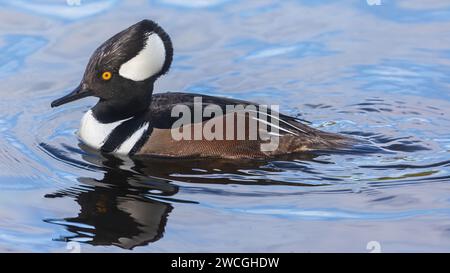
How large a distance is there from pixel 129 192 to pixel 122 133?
1.21 meters

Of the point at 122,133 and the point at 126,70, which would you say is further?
the point at 122,133

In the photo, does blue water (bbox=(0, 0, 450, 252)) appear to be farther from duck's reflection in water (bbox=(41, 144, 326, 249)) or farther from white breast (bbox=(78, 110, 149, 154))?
white breast (bbox=(78, 110, 149, 154))

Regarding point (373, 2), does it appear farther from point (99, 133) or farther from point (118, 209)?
point (118, 209)

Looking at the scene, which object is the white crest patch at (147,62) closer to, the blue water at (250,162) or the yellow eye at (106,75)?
the yellow eye at (106,75)

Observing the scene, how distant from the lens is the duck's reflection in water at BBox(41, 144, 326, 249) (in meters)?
7.79

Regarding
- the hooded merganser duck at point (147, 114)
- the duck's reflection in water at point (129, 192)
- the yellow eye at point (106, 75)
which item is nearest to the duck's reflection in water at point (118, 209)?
the duck's reflection in water at point (129, 192)

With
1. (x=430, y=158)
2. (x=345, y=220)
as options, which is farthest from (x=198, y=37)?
(x=345, y=220)

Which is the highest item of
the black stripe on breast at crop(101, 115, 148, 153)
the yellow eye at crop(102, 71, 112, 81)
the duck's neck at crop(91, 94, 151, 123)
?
the yellow eye at crop(102, 71, 112, 81)

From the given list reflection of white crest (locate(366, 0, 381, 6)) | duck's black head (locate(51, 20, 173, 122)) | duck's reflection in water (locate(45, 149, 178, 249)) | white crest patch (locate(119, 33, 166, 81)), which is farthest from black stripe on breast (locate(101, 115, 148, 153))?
reflection of white crest (locate(366, 0, 381, 6))

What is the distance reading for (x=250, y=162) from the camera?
9586mm

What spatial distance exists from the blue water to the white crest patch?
0.93 metres

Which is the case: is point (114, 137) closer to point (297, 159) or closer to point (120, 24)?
point (297, 159)

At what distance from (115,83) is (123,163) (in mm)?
892

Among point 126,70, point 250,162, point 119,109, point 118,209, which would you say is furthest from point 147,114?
point 118,209
